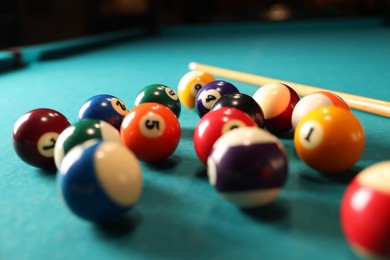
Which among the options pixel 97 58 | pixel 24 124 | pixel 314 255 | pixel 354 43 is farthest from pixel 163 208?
pixel 354 43

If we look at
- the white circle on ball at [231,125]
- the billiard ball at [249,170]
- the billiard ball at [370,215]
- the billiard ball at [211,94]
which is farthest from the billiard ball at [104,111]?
the billiard ball at [370,215]

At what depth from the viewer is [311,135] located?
1.65m

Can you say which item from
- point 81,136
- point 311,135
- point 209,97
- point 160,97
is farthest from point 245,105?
point 81,136

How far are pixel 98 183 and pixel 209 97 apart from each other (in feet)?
4.03

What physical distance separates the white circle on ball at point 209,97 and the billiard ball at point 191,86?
0.38 metres

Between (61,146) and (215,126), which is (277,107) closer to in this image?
(215,126)

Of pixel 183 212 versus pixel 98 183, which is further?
pixel 183 212

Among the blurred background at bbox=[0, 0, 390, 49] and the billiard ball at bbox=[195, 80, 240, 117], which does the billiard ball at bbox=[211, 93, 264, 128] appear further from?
the blurred background at bbox=[0, 0, 390, 49]

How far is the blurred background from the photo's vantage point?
909 cm

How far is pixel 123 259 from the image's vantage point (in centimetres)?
115

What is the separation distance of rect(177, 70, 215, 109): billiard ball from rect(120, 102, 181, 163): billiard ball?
0.93m

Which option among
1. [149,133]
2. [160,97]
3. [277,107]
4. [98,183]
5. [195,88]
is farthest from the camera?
[195,88]

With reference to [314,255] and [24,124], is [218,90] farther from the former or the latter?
[314,255]

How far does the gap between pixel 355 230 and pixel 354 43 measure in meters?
5.29
